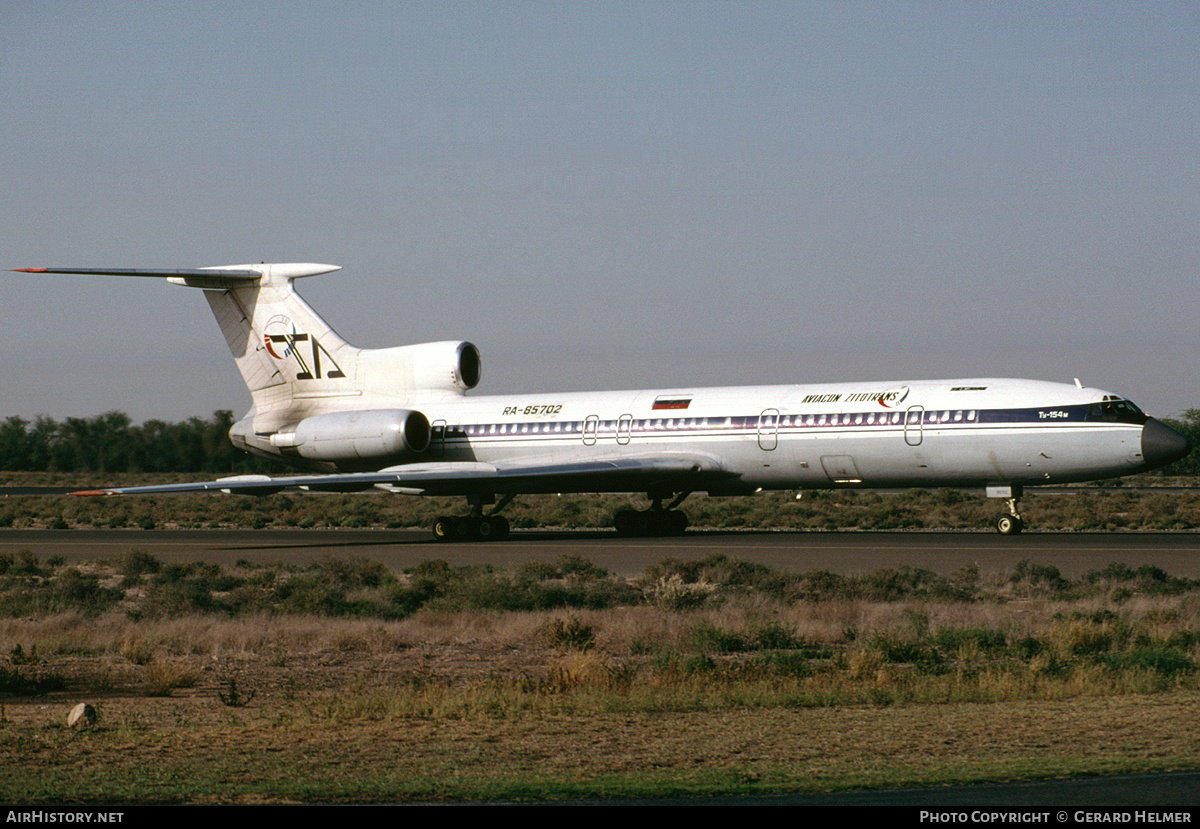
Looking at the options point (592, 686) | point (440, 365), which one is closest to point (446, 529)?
point (440, 365)

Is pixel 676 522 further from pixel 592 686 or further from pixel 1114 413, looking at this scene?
pixel 592 686

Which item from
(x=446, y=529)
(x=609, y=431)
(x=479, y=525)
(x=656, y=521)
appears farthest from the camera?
(x=656, y=521)

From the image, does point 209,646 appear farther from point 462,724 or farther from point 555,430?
point 555,430

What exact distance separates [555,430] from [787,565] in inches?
470

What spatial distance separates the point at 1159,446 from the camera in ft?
93.2

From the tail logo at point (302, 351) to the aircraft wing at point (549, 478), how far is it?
5846mm

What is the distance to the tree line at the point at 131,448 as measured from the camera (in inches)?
3492

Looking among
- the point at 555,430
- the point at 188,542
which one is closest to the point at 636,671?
the point at 555,430

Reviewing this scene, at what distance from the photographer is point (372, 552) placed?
98.3ft

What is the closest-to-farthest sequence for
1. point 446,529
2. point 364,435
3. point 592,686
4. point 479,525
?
point 592,686, point 479,525, point 446,529, point 364,435

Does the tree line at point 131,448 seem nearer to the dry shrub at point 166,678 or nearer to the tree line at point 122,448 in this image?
the tree line at point 122,448

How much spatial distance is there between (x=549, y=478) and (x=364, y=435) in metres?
5.91

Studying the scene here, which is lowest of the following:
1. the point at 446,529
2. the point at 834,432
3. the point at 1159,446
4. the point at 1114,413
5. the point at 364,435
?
the point at 446,529

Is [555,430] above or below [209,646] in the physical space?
above
